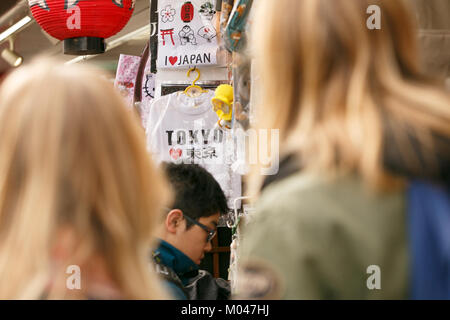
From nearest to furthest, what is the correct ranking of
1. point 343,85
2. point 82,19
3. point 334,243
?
point 334,243, point 343,85, point 82,19

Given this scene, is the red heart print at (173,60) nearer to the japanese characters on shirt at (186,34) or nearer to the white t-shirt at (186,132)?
the japanese characters on shirt at (186,34)

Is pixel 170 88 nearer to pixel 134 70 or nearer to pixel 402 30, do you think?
pixel 134 70

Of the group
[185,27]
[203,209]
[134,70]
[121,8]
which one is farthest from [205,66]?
[203,209]

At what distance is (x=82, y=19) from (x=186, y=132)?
91 cm

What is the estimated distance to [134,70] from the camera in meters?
5.42

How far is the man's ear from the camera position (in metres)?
2.77

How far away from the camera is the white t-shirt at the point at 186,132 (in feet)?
14.3

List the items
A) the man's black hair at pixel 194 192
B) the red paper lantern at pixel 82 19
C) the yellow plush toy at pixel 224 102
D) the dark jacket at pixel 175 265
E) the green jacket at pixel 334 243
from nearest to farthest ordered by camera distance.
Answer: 1. the green jacket at pixel 334 243
2. the dark jacket at pixel 175 265
3. the man's black hair at pixel 194 192
4. the yellow plush toy at pixel 224 102
5. the red paper lantern at pixel 82 19

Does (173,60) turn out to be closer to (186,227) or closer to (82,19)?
(82,19)

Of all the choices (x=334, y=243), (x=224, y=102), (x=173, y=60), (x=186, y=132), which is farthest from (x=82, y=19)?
(x=334, y=243)

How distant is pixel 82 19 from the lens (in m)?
4.18

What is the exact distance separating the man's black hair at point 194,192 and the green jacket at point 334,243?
65.6 inches

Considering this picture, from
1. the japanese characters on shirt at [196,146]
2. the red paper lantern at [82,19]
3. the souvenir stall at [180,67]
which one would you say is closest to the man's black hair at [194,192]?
the souvenir stall at [180,67]

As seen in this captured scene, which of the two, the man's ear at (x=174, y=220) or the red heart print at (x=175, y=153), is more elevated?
the red heart print at (x=175, y=153)
